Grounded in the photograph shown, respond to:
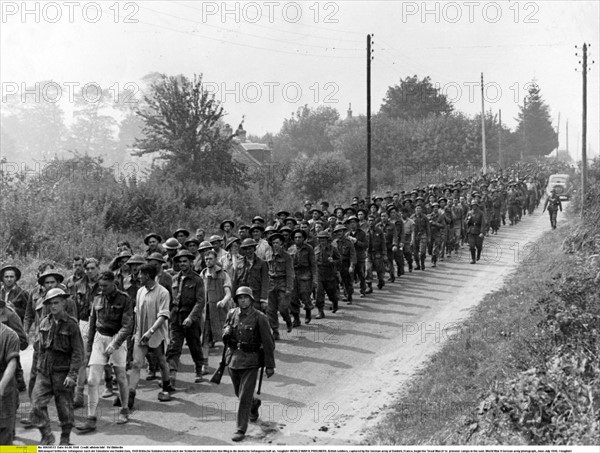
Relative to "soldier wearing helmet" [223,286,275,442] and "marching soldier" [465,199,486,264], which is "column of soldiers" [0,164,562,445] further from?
"marching soldier" [465,199,486,264]

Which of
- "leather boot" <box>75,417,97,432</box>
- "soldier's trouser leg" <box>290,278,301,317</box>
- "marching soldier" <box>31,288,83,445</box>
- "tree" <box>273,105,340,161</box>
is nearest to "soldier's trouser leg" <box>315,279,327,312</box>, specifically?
"soldier's trouser leg" <box>290,278,301,317</box>

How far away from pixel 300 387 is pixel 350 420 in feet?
4.52

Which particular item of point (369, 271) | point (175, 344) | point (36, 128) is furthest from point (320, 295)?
point (36, 128)

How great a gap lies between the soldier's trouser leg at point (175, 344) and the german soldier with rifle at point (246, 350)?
1868mm

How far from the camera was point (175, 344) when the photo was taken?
32.1 feet

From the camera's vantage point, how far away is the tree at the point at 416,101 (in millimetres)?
66812

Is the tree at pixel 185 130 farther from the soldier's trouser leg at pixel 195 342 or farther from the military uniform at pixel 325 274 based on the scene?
the soldier's trouser leg at pixel 195 342

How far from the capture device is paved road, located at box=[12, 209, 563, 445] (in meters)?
8.08

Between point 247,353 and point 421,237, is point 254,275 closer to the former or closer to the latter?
point 247,353

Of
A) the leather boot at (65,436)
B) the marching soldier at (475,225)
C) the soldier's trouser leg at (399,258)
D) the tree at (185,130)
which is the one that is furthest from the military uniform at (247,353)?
the tree at (185,130)

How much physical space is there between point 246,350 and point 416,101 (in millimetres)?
61642

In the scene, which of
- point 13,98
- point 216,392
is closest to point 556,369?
point 216,392

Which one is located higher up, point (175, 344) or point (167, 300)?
point (167, 300)

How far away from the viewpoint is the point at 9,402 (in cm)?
659
